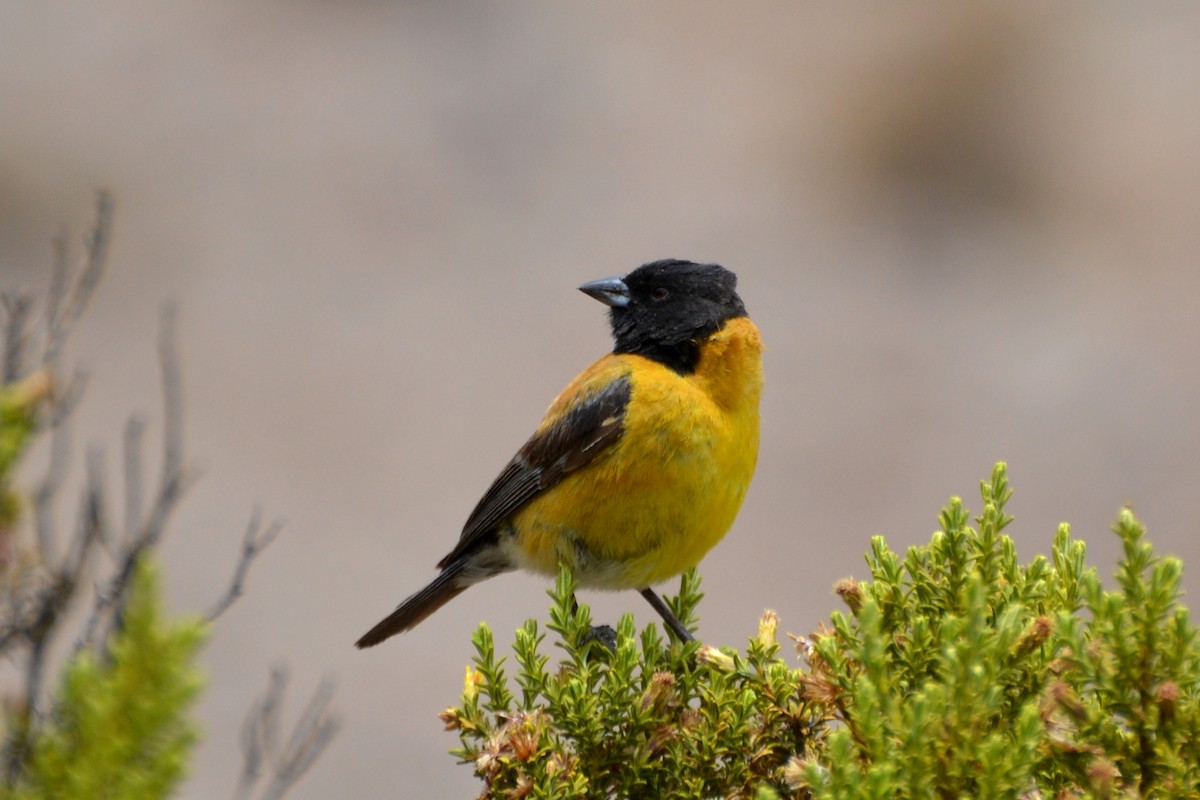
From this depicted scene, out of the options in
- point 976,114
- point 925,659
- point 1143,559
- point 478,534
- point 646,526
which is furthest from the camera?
point 976,114

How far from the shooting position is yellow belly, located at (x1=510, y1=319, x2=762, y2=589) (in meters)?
3.90

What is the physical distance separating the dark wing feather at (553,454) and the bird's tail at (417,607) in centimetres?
5

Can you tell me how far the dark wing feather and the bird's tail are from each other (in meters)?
0.05

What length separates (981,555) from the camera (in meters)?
2.61

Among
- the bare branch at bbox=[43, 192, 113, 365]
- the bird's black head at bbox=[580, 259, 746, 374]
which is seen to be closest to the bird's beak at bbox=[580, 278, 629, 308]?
the bird's black head at bbox=[580, 259, 746, 374]

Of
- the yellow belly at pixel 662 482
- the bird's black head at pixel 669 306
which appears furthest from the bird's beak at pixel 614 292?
the yellow belly at pixel 662 482

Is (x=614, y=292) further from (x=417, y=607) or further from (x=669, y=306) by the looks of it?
(x=417, y=607)

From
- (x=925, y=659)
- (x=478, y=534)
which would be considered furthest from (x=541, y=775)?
(x=478, y=534)

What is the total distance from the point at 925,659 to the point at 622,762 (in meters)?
0.73

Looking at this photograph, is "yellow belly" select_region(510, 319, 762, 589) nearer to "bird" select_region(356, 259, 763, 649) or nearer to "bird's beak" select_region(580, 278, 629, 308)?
"bird" select_region(356, 259, 763, 649)

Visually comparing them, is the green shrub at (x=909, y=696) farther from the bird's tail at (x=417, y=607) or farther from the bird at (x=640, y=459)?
the bird's tail at (x=417, y=607)

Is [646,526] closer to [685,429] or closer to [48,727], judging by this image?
[685,429]

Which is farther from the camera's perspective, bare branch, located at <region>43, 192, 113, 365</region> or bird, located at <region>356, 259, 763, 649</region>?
bird, located at <region>356, 259, 763, 649</region>

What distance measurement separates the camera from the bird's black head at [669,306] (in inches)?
169
